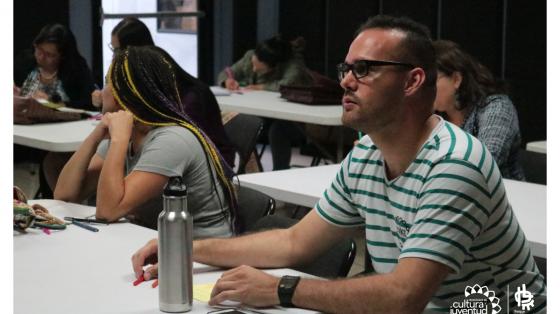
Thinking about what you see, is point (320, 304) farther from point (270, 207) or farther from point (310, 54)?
point (310, 54)

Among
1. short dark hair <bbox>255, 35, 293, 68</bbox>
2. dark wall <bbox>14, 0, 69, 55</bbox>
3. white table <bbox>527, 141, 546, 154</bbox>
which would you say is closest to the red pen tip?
white table <bbox>527, 141, 546, 154</bbox>

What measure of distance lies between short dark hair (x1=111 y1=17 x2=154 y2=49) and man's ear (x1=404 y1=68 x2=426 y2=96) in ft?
12.9

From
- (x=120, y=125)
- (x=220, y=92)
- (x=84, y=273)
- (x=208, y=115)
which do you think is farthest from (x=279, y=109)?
(x=84, y=273)

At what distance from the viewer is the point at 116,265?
2393 millimetres

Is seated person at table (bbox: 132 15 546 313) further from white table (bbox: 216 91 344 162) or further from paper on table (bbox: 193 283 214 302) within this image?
white table (bbox: 216 91 344 162)

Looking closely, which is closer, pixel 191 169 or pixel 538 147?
pixel 191 169

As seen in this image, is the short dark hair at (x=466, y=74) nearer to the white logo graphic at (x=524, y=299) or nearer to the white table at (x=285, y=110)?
the white table at (x=285, y=110)

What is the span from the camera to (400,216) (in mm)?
2131

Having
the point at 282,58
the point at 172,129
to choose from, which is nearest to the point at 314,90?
the point at 282,58

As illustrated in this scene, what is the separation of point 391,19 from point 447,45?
174 centimetres

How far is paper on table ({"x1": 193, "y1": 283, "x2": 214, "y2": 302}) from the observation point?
208 centimetres

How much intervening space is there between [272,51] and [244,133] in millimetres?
2312

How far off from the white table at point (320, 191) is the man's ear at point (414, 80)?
83 centimetres

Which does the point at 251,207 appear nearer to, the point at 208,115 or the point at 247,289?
the point at 247,289
